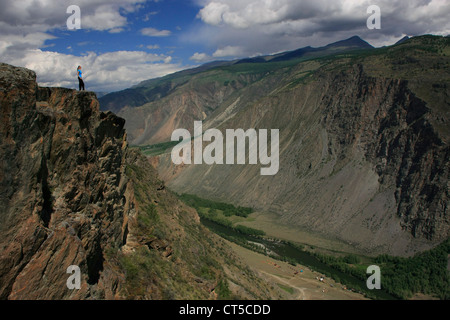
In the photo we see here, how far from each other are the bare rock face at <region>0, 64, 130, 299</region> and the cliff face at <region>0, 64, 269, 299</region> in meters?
0.03

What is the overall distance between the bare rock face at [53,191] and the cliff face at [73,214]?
3 centimetres

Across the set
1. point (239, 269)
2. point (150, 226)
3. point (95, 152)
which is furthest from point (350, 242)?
point (95, 152)

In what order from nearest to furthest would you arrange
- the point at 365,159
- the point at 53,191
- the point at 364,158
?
the point at 53,191, the point at 365,159, the point at 364,158

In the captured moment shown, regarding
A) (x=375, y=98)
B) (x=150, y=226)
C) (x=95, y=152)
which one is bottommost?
(x=150, y=226)

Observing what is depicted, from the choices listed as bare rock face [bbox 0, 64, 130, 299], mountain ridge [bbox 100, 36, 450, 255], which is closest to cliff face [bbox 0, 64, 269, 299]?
bare rock face [bbox 0, 64, 130, 299]

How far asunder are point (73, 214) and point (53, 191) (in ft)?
4.22

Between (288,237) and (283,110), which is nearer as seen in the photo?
(288,237)

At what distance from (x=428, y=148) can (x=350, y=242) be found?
2296 cm

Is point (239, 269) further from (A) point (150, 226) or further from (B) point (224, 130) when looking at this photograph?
(B) point (224, 130)

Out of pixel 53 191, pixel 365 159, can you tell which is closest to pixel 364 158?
pixel 365 159

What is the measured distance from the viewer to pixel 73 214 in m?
14.2

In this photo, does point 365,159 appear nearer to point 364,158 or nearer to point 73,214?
point 364,158

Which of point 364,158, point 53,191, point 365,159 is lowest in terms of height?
point 365,159

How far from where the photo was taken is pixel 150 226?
75.6 ft
